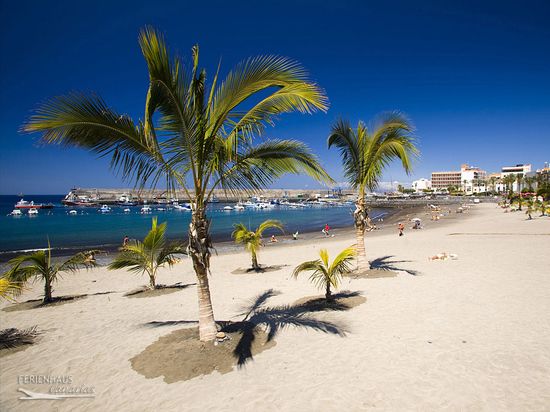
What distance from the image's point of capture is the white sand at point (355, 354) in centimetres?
369

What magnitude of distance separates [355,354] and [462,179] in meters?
184

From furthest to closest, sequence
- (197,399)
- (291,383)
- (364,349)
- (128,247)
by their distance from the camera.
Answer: (128,247) < (364,349) < (291,383) < (197,399)

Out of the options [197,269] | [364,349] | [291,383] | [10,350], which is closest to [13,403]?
[10,350]

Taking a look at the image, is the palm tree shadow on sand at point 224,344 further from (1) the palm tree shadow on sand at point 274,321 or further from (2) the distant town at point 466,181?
(2) the distant town at point 466,181

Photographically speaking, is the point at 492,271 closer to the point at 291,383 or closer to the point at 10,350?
the point at 291,383

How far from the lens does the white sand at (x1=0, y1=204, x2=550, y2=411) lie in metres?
3.69

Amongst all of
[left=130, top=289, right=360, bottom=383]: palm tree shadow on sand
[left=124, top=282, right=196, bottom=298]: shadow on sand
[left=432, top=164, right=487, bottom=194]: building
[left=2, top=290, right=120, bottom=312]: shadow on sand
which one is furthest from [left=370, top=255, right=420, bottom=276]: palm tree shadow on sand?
[left=432, top=164, right=487, bottom=194]: building

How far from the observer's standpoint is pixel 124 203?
358 ft

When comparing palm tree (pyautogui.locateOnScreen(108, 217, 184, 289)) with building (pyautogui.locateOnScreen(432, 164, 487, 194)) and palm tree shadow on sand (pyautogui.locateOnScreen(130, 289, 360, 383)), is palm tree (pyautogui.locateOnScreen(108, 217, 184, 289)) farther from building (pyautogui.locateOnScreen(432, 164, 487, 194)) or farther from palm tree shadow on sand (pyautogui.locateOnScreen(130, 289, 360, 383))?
building (pyautogui.locateOnScreen(432, 164, 487, 194))

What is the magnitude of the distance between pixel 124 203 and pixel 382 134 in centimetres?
11407

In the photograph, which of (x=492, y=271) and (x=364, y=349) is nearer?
(x=364, y=349)

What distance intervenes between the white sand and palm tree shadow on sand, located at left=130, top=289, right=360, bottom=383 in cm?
18

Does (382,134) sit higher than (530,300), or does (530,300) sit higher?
(382,134)

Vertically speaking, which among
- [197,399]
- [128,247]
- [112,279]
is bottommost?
[112,279]
